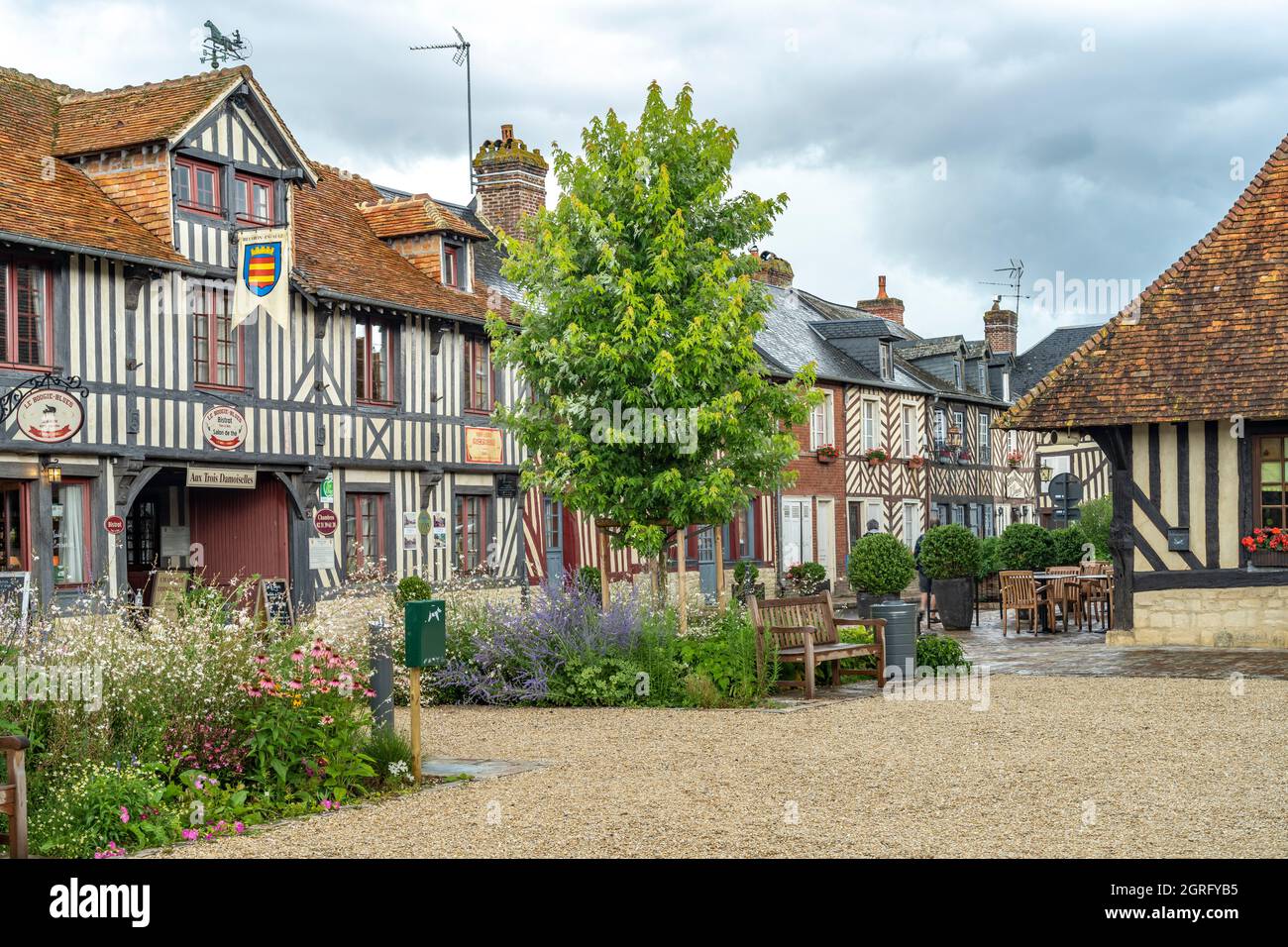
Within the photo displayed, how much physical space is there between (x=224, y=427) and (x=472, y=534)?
16.5ft

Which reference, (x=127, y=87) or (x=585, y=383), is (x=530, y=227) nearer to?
(x=585, y=383)

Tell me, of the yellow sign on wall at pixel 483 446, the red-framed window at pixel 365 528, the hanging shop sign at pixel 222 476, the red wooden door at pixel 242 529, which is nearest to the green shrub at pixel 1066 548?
the yellow sign on wall at pixel 483 446

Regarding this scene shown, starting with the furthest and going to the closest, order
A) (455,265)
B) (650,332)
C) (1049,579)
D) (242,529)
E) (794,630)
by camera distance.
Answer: (455,265) < (1049,579) < (242,529) < (650,332) < (794,630)

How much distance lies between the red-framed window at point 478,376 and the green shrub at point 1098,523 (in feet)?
39.6

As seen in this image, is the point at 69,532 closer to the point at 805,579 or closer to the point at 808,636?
the point at 808,636

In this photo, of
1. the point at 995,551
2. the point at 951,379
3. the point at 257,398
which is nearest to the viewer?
the point at 257,398

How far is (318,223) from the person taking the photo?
20812 millimetres

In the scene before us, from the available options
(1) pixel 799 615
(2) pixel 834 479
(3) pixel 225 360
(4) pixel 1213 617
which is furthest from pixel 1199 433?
(2) pixel 834 479

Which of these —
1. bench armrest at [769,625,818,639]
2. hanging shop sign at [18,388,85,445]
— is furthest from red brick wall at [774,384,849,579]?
bench armrest at [769,625,818,639]

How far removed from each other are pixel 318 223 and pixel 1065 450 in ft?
88.9

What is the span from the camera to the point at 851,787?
789cm

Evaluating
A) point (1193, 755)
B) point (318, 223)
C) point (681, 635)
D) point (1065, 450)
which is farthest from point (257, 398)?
point (1065, 450)

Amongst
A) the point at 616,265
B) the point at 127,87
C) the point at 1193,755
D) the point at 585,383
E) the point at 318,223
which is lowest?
the point at 1193,755

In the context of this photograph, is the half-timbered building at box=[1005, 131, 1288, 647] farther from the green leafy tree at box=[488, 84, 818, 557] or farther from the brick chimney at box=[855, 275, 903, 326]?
the brick chimney at box=[855, 275, 903, 326]
